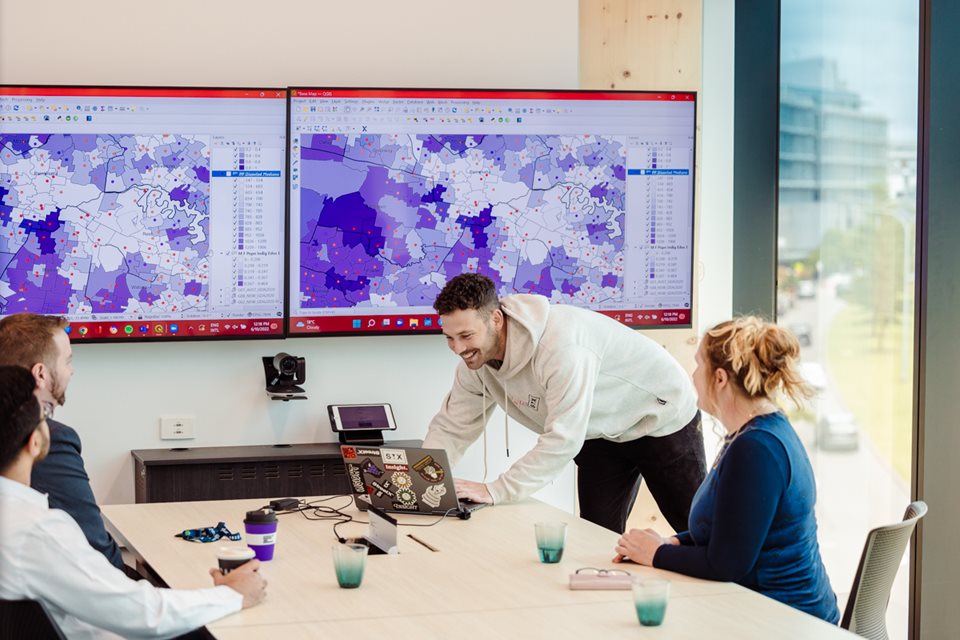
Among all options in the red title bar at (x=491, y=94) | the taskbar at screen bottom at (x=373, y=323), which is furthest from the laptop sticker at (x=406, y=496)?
the red title bar at (x=491, y=94)

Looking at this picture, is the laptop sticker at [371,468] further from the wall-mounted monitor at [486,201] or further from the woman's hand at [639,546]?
the wall-mounted monitor at [486,201]

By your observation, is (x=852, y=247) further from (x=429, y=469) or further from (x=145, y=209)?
(x=145, y=209)

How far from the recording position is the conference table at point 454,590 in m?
2.30

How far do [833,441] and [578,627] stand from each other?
281 cm

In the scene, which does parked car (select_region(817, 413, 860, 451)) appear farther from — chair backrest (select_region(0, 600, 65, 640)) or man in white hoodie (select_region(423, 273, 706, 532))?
chair backrest (select_region(0, 600, 65, 640))

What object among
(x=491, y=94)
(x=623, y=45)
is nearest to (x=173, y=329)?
(x=491, y=94)

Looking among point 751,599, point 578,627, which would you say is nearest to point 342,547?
point 578,627

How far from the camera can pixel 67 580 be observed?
2.11 metres

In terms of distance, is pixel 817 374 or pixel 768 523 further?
pixel 817 374

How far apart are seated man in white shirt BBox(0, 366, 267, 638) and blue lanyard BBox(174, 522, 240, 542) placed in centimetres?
84

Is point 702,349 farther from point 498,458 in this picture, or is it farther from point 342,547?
point 498,458

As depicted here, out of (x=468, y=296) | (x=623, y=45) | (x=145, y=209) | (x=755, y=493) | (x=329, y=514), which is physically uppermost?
(x=623, y=45)

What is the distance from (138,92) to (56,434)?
2.16 metres

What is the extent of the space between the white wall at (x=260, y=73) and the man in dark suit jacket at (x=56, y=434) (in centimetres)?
170
